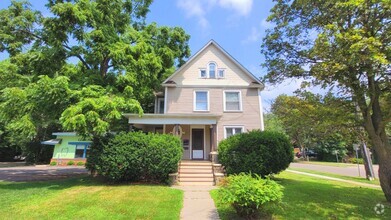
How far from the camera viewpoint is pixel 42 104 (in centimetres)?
1223

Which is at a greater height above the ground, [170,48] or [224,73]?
[170,48]

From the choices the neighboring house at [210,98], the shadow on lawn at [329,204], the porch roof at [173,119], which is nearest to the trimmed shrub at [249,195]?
the shadow on lawn at [329,204]

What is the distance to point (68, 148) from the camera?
27266 millimetres

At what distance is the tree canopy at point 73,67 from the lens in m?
11.3

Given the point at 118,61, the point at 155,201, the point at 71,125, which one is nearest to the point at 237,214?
the point at 155,201

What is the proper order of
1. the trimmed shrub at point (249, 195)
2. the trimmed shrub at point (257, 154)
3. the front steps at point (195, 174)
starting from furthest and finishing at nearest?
the front steps at point (195, 174)
the trimmed shrub at point (257, 154)
the trimmed shrub at point (249, 195)

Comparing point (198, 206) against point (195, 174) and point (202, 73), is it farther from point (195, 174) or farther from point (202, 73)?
point (202, 73)

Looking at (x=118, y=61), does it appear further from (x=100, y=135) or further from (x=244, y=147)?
(x=244, y=147)

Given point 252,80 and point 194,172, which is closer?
point 194,172

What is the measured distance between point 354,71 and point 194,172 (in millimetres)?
8752

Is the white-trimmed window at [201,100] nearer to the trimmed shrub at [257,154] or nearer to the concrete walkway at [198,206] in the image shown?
the trimmed shrub at [257,154]

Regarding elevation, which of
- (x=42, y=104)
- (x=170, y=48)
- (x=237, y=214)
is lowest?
(x=237, y=214)

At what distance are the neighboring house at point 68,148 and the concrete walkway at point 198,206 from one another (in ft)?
68.5

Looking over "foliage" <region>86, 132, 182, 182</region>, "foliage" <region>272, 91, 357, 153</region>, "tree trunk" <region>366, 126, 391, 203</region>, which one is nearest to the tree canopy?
"foliage" <region>86, 132, 182, 182</region>
